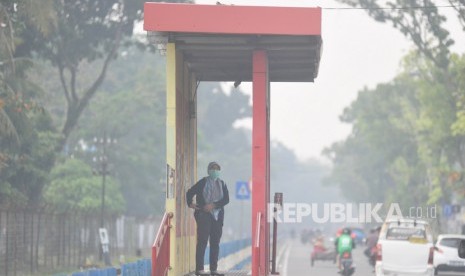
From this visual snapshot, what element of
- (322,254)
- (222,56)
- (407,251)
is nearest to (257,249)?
(222,56)

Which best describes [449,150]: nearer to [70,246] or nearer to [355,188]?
[70,246]

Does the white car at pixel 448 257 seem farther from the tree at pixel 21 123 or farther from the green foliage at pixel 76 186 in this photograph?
the green foliage at pixel 76 186

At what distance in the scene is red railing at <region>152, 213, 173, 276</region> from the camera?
1714 cm

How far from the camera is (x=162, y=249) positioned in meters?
17.9

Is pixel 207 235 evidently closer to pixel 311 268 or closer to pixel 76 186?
pixel 311 268

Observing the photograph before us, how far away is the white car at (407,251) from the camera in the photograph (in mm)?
29750

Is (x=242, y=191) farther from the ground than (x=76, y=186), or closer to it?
closer to it

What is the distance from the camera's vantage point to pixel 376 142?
347 ft

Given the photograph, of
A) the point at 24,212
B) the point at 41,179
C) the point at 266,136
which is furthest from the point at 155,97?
the point at 266,136

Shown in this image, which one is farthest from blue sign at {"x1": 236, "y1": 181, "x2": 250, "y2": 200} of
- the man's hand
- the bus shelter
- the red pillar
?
the man's hand

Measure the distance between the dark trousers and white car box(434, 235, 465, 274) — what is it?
22537 mm

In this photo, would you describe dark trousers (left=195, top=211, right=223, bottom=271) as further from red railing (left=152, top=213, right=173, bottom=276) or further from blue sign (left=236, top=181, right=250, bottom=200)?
blue sign (left=236, top=181, right=250, bottom=200)

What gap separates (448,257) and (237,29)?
2370cm

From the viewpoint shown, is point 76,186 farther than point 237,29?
Yes
